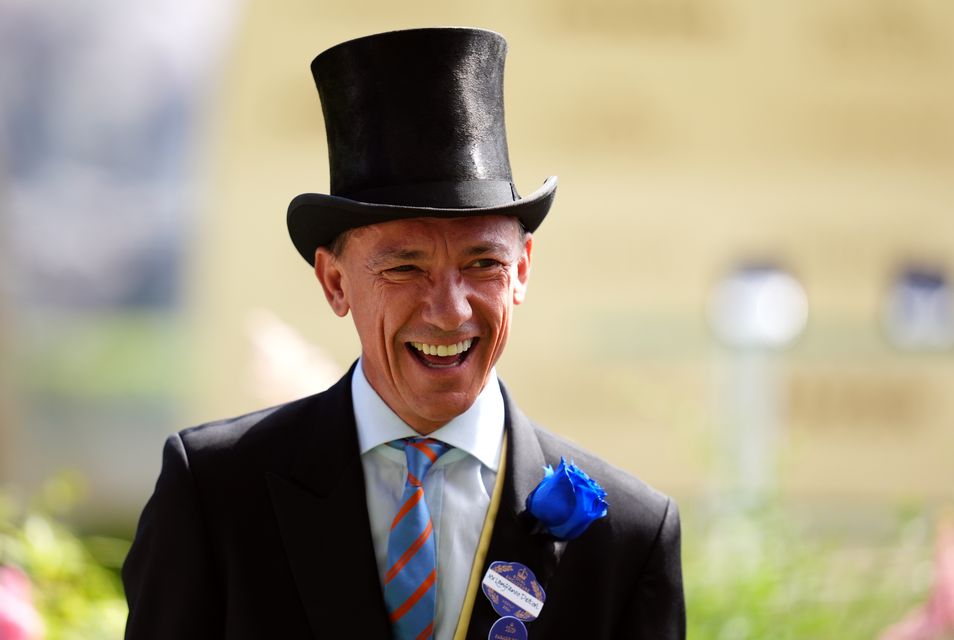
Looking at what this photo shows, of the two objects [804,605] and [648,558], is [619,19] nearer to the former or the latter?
[804,605]

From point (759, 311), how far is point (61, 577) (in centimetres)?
341

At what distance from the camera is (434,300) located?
2477 millimetres

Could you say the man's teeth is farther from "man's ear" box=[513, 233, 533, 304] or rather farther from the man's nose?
"man's ear" box=[513, 233, 533, 304]

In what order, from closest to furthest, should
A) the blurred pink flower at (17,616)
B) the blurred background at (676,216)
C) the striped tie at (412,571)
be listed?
the striped tie at (412,571) < the blurred pink flower at (17,616) < the blurred background at (676,216)

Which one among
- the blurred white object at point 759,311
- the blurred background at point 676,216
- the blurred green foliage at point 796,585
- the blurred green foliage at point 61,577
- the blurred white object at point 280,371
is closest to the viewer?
the blurred green foliage at point 61,577

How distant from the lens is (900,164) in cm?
893

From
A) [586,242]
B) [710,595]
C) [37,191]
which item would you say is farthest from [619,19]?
[37,191]

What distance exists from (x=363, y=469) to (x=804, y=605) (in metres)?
2.25

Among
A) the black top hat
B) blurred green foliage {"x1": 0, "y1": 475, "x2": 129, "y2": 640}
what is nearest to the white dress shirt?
the black top hat

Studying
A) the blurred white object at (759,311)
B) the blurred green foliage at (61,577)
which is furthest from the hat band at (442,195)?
the blurred white object at (759,311)

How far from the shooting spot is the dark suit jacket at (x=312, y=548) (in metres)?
2.50

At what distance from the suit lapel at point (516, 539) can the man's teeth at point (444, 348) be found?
0.26 meters

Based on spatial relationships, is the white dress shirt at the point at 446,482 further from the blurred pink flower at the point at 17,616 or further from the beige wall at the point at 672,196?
the beige wall at the point at 672,196

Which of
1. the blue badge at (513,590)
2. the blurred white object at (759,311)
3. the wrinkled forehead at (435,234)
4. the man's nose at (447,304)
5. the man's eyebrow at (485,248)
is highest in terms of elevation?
the wrinkled forehead at (435,234)
